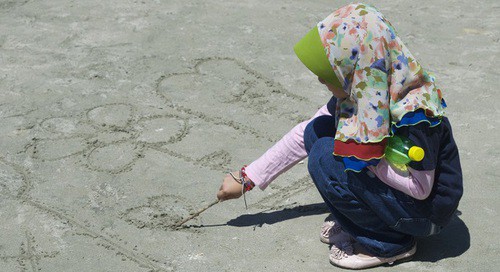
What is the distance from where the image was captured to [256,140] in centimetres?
394

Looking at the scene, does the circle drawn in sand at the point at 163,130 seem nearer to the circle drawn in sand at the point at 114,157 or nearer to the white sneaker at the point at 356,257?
the circle drawn in sand at the point at 114,157

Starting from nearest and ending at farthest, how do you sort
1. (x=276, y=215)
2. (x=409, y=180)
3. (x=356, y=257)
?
(x=409, y=180) < (x=356, y=257) < (x=276, y=215)

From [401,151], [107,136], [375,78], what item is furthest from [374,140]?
[107,136]

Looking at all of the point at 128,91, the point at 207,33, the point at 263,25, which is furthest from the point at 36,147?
the point at 263,25

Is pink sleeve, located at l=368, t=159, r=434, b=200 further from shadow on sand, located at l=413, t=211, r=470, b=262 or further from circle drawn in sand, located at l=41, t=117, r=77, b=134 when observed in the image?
circle drawn in sand, located at l=41, t=117, r=77, b=134

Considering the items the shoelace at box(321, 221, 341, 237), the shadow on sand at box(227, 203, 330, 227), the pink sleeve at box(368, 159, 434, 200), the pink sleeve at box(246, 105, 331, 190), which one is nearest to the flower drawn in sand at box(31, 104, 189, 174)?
the shadow on sand at box(227, 203, 330, 227)

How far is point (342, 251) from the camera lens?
9.70 ft

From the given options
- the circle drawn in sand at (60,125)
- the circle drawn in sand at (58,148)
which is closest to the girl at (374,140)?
the circle drawn in sand at (58,148)

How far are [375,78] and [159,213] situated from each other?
1235 mm

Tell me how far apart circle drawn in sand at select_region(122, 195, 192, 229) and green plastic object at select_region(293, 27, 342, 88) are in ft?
3.29

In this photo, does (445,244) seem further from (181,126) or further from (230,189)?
(181,126)

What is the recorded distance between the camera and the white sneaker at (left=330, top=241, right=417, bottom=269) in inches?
115

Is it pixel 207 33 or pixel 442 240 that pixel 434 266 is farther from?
pixel 207 33

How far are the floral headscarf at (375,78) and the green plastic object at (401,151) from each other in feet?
0.12
